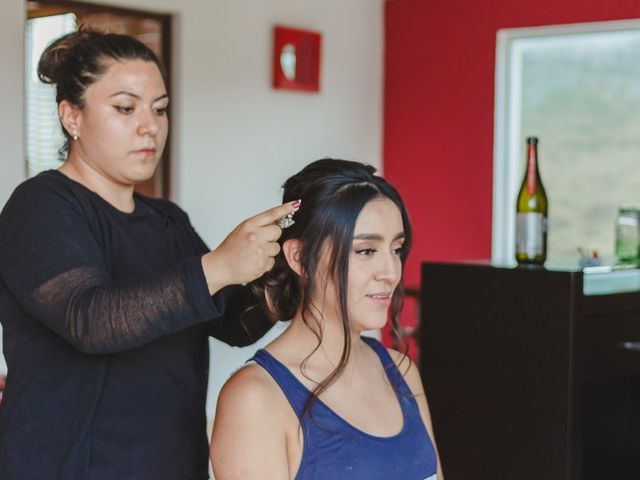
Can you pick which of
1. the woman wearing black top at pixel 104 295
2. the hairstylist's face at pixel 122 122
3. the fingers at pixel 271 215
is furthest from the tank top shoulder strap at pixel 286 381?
the hairstylist's face at pixel 122 122

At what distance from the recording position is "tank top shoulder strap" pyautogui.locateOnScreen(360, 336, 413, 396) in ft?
5.90

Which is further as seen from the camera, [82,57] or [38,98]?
[38,98]

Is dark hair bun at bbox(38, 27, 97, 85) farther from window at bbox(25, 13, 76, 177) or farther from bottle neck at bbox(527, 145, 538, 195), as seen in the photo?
window at bbox(25, 13, 76, 177)

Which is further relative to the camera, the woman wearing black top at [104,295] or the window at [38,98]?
the window at [38,98]

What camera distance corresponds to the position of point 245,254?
1479mm

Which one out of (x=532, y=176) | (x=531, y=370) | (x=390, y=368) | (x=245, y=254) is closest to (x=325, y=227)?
(x=245, y=254)

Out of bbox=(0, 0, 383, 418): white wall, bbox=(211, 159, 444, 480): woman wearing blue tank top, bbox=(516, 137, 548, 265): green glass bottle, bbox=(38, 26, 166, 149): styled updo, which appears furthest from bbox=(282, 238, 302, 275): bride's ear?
bbox=(0, 0, 383, 418): white wall

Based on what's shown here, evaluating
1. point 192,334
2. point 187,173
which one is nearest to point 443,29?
point 187,173

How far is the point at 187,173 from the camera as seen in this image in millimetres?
4809

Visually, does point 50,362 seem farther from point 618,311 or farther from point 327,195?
point 618,311

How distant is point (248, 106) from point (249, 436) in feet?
12.1

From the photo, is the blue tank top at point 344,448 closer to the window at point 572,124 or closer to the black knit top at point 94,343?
the black knit top at point 94,343

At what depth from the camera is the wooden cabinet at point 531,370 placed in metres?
2.80

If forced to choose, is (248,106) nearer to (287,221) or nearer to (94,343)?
(287,221)
